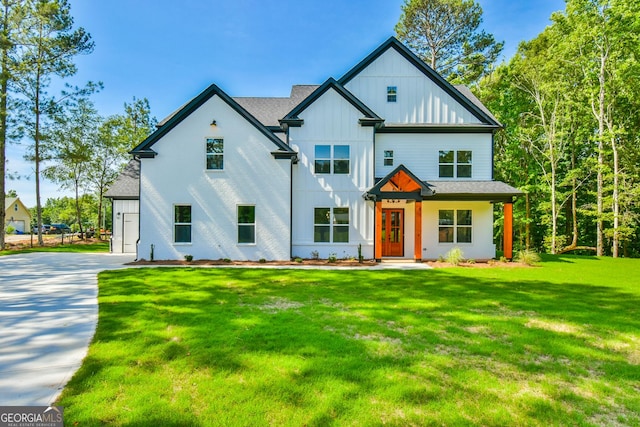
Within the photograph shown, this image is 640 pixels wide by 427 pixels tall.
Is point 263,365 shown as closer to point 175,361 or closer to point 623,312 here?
point 175,361

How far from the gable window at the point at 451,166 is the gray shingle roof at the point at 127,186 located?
17.5 metres

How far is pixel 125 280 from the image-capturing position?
9977mm

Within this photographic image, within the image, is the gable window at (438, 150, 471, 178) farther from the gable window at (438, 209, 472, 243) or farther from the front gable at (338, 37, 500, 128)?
the gable window at (438, 209, 472, 243)

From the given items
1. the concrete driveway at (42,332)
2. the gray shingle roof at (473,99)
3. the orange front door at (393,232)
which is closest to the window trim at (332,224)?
the orange front door at (393,232)

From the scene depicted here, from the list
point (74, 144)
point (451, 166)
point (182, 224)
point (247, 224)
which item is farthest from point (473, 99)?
point (74, 144)

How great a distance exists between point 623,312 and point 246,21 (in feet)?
59.3

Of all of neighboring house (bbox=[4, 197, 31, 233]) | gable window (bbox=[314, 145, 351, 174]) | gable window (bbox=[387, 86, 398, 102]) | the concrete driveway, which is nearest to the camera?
the concrete driveway

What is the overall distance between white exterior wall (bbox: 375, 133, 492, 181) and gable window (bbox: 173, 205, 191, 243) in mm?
9826

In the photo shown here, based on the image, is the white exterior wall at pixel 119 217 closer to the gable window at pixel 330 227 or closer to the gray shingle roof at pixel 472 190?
the gable window at pixel 330 227

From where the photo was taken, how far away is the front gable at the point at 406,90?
16.8m

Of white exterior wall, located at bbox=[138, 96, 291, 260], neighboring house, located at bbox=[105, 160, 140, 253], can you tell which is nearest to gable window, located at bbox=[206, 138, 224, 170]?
white exterior wall, located at bbox=[138, 96, 291, 260]

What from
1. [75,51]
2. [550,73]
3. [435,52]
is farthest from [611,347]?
[75,51]

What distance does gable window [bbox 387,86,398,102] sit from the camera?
16891 millimetres

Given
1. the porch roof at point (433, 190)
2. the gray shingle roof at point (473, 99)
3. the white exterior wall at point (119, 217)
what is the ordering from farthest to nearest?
the white exterior wall at point (119, 217) < the gray shingle roof at point (473, 99) < the porch roof at point (433, 190)
